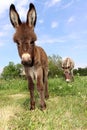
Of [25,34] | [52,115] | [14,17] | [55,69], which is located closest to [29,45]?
[25,34]

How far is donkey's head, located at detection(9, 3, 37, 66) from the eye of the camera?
9.14 meters

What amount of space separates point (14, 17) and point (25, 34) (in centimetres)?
70

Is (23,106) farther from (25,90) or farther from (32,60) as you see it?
(25,90)

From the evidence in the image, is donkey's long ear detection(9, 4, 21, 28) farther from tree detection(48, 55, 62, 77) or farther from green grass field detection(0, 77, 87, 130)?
tree detection(48, 55, 62, 77)

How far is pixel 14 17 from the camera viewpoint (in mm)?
9742

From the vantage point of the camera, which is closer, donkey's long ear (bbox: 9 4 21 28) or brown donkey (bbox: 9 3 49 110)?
brown donkey (bbox: 9 3 49 110)

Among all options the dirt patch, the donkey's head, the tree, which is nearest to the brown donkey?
the donkey's head

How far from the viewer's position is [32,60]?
9695 millimetres

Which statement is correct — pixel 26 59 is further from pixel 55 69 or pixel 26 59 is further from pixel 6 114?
pixel 55 69

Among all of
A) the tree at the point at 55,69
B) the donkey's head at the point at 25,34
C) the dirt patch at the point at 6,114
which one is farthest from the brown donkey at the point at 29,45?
the tree at the point at 55,69

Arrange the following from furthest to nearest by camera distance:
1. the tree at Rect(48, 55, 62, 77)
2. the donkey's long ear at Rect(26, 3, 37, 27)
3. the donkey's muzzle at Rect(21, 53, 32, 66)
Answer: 1. the tree at Rect(48, 55, 62, 77)
2. the donkey's long ear at Rect(26, 3, 37, 27)
3. the donkey's muzzle at Rect(21, 53, 32, 66)

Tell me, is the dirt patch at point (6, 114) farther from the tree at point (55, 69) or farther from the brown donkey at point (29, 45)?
the tree at point (55, 69)

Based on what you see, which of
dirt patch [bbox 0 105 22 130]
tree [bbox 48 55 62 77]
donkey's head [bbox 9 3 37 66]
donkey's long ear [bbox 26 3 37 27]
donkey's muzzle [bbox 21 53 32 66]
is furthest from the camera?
tree [bbox 48 55 62 77]

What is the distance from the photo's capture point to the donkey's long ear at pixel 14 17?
970 cm
